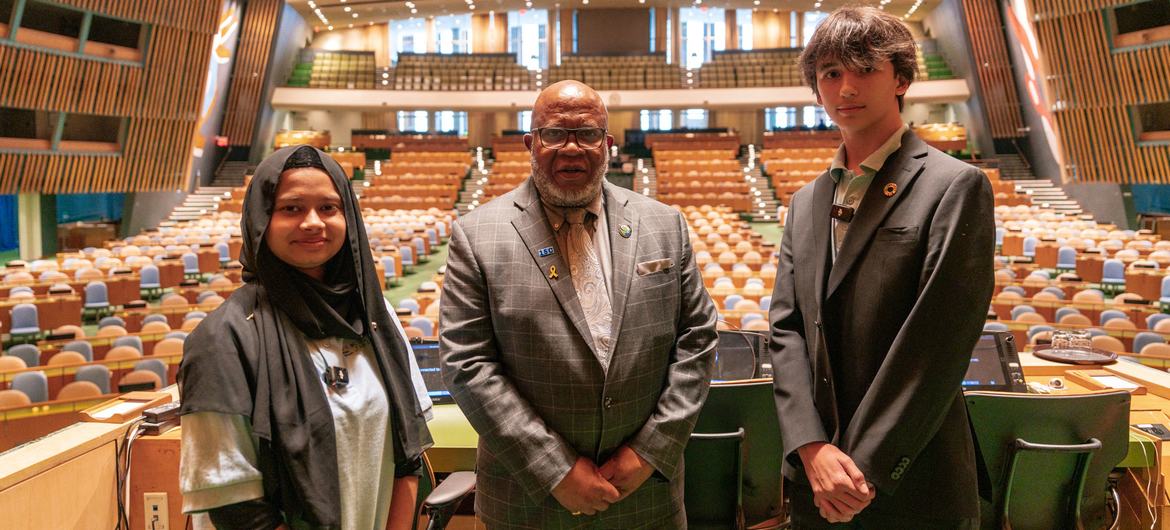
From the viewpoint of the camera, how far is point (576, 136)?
5.62 feet

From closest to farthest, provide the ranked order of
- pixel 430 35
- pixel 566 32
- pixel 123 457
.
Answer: pixel 123 457
pixel 566 32
pixel 430 35

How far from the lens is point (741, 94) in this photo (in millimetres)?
23297

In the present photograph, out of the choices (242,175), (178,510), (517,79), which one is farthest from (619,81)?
(178,510)

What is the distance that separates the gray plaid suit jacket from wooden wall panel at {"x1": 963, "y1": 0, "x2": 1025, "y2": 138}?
22243 mm

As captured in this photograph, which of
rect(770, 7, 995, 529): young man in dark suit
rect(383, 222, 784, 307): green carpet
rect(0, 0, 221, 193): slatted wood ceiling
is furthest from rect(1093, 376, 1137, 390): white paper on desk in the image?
rect(0, 0, 221, 193): slatted wood ceiling

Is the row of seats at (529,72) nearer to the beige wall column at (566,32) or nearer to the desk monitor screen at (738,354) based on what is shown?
the beige wall column at (566,32)

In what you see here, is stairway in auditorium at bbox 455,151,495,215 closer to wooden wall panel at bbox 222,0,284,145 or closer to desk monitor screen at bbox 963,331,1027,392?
wooden wall panel at bbox 222,0,284,145

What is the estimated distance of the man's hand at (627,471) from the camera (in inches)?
65.3

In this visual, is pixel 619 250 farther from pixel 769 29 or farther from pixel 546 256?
pixel 769 29

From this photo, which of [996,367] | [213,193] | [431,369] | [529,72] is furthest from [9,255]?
[996,367]

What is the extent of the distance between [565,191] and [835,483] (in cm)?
81

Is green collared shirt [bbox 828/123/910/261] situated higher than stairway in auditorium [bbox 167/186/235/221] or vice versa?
stairway in auditorium [bbox 167/186/235/221]

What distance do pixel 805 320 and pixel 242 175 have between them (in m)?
21.8

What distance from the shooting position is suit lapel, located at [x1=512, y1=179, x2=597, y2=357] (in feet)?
5.54
